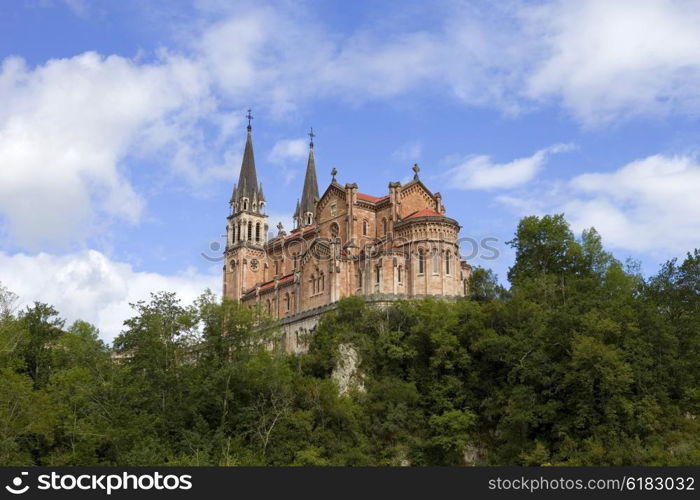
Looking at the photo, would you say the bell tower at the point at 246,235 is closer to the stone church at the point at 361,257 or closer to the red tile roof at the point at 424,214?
the stone church at the point at 361,257

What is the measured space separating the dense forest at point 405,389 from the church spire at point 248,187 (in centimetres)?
3399

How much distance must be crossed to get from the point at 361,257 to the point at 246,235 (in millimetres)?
23958

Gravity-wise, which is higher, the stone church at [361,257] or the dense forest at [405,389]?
the stone church at [361,257]

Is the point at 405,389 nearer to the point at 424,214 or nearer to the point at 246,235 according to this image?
the point at 424,214

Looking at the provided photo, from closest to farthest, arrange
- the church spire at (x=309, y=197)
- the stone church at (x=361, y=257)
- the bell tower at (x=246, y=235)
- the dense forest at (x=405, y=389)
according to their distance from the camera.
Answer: the dense forest at (x=405, y=389) → the stone church at (x=361, y=257) → the bell tower at (x=246, y=235) → the church spire at (x=309, y=197)

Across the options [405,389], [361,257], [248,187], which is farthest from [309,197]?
[405,389]

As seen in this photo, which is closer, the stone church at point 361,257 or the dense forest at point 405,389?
the dense forest at point 405,389

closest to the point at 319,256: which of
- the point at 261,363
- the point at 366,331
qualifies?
the point at 366,331

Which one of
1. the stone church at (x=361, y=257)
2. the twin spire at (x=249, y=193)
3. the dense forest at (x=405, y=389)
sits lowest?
the dense forest at (x=405, y=389)

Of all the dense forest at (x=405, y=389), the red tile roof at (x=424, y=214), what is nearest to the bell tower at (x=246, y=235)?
the red tile roof at (x=424, y=214)

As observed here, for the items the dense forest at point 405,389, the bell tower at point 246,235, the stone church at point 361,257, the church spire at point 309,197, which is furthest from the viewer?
the church spire at point 309,197

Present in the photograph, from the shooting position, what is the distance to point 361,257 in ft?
236

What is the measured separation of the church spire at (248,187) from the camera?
9494 centimetres

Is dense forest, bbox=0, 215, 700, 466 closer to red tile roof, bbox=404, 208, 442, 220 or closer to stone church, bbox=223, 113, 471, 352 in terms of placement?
stone church, bbox=223, 113, 471, 352
